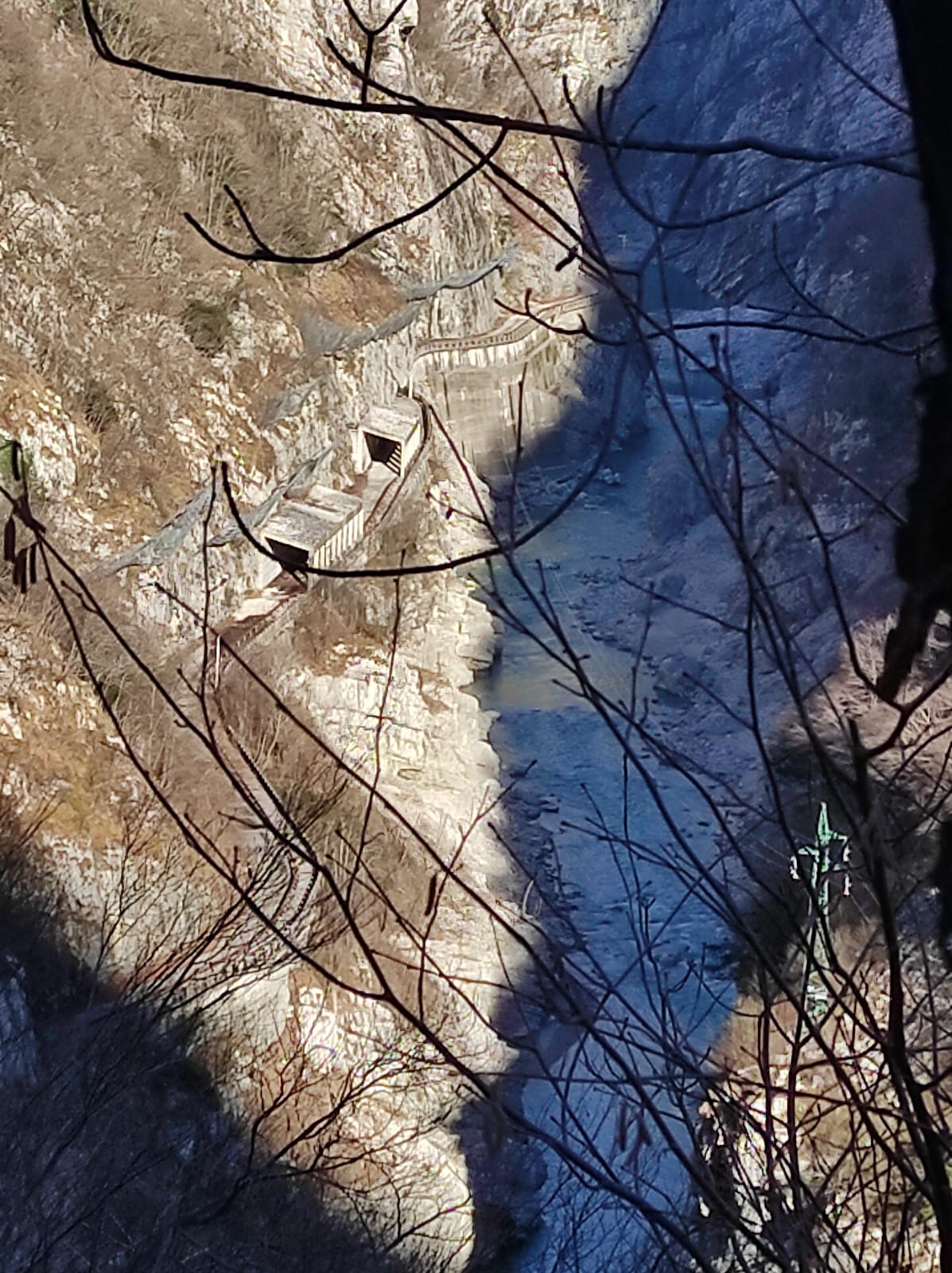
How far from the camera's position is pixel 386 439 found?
21438mm

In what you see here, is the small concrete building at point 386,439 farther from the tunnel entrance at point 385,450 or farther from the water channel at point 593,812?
the water channel at point 593,812

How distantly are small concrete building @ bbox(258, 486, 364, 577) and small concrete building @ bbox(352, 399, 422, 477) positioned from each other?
192cm

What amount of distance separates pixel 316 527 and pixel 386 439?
399 centimetres

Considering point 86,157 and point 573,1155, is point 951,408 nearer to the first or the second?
point 573,1155

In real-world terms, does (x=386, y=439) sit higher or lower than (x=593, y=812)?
higher

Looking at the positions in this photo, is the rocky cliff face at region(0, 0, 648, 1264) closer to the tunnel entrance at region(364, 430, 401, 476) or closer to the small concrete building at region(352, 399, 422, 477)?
the small concrete building at region(352, 399, 422, 477)

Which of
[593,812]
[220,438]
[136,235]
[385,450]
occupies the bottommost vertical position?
[593,812]

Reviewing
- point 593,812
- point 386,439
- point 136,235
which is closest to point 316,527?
point 386,439

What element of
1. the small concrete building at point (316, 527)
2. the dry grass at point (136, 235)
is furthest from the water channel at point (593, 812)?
the dry grass at point (136, 235)

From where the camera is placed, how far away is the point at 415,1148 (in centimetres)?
1133

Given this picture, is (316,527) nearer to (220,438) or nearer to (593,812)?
(220,438)

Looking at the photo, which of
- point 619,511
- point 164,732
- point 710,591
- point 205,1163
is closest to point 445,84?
point 619,511

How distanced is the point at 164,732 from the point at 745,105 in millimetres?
30189

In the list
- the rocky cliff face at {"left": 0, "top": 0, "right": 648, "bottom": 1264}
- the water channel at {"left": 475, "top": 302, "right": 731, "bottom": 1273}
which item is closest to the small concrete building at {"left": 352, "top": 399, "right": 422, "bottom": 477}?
the rocky cliff face at {"left": 0, "top": 0, "right": 648, "bottom": 1264}
